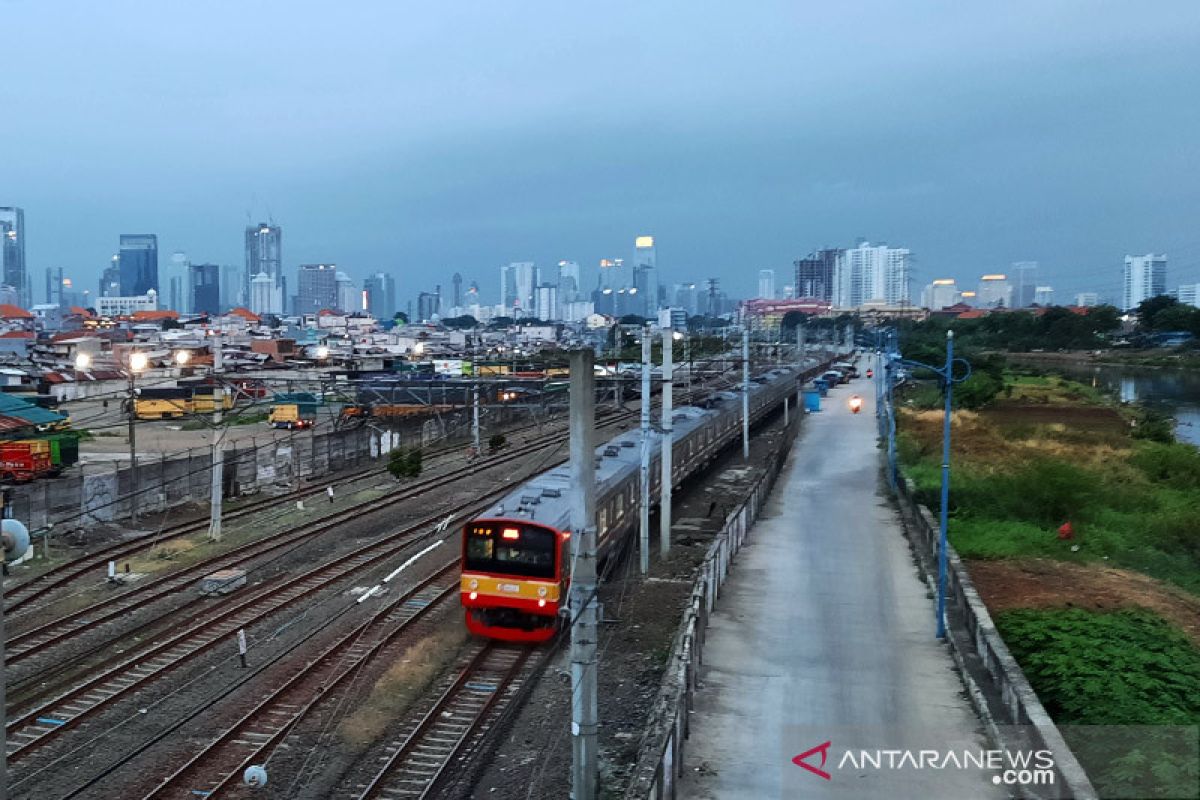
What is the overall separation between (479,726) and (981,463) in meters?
22.1

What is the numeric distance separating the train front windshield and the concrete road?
2650mm

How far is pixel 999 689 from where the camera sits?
10.6 metres

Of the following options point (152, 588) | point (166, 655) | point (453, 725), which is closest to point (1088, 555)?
point (453, 725)

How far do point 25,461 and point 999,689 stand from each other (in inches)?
1163

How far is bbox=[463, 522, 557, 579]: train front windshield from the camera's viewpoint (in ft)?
42.9

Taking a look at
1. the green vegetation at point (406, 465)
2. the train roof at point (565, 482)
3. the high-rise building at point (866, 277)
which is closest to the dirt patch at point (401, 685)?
the train roof at point (565, 482)

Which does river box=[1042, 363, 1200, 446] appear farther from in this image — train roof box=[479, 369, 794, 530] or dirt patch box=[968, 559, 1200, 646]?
dirt patch box=[968, 559, 1200, 646]

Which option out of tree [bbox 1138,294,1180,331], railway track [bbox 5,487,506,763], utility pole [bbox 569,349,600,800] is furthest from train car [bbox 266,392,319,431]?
tree [bbox 1138,294,1180,331]

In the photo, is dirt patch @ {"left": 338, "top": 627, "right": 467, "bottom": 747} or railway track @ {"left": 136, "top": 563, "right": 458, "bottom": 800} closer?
railway track @ {"left": 136, "top": 563, "right": 458, "bottom": 800}

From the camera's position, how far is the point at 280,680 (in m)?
12.3

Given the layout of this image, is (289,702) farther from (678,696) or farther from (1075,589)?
(1075,589)

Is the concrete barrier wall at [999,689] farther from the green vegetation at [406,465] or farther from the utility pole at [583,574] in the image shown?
the green vegetation at [406,465]

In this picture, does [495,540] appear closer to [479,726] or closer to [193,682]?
[479,726]

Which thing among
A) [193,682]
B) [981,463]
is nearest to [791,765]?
[193,682]
